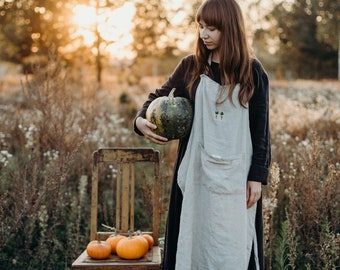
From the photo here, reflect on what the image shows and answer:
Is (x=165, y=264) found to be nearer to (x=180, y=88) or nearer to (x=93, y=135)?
(x=180, y=88)

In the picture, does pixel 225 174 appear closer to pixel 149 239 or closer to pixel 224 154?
pixel 224 154

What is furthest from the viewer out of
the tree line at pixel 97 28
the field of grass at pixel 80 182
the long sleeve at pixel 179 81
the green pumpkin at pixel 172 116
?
the tree line at pixel 97 28

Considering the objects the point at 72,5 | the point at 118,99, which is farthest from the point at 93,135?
the point at 72,5

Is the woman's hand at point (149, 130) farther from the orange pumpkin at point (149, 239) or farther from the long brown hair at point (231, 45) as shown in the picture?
the orange pumpkin at point (149, 239)

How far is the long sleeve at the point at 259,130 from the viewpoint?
2729mm

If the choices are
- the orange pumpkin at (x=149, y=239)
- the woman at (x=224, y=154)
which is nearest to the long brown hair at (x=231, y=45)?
the woman at (x=224, y=154)

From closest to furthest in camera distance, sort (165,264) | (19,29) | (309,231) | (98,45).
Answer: (165,264), (309,231), (98,45), (19,29)

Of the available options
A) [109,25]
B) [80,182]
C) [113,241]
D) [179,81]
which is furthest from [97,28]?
[113,241]

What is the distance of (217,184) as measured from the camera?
2.70 m

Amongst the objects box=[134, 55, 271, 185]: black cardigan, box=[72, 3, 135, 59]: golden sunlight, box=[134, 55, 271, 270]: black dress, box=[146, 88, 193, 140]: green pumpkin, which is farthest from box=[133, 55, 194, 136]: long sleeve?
box=[72, 3, 135, 59]: golden sunlight

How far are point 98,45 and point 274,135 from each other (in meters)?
6.47

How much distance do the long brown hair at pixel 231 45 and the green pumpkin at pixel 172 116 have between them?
0.24m

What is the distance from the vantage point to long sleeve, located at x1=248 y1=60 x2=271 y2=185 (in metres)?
2.73

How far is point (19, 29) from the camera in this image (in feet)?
53.5
